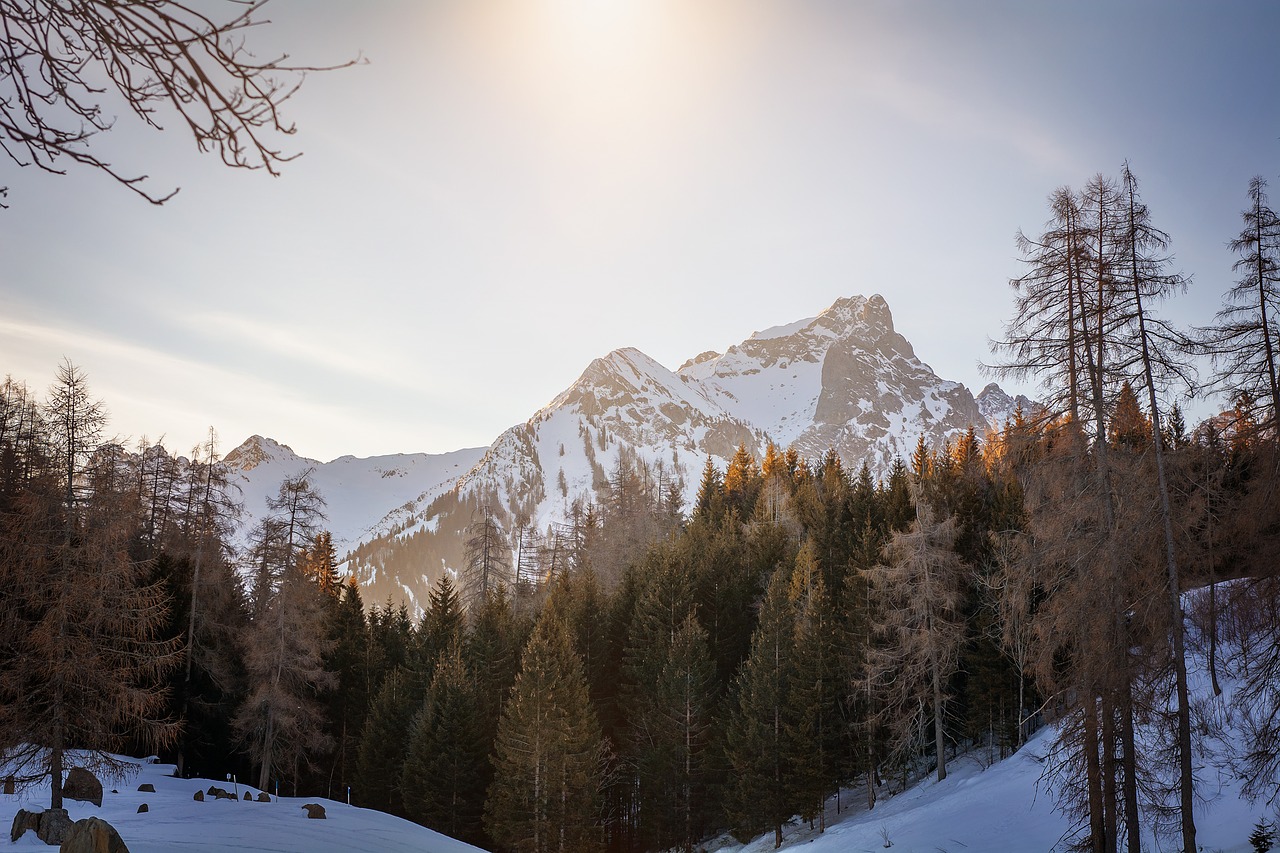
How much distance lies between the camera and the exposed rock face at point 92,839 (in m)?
7.58

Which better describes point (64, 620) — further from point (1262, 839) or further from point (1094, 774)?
point (1262, 839)

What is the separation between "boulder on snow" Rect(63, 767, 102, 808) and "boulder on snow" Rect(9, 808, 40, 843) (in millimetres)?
5331

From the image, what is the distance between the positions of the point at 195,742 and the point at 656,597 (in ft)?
58.0

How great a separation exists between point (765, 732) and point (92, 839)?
20.5m

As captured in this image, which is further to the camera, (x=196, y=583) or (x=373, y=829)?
(x=196, y=583)

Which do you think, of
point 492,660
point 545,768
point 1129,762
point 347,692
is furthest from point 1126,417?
point 347,692

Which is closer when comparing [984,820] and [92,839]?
[92,839]

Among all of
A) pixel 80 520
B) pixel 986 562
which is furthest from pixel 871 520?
pixel 80 520

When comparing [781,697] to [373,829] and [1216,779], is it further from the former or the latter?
[373,829]

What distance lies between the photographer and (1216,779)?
51.9 feet

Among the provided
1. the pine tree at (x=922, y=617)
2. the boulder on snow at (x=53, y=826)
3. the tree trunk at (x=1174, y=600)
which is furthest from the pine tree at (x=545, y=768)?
the tree trunk at (x=1174, y=600)

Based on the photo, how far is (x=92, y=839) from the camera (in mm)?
7613

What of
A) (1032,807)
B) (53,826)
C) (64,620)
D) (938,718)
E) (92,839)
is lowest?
(1032,807)

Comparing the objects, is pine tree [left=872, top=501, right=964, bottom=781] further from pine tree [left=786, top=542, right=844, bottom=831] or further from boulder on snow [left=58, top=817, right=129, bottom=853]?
boulder on snow [left=58, top=817, right=129, bottom=853]
